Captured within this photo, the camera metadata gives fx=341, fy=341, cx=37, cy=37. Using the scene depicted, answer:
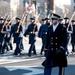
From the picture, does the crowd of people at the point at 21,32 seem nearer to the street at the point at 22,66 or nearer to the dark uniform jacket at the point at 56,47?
the street at the point at 22,66

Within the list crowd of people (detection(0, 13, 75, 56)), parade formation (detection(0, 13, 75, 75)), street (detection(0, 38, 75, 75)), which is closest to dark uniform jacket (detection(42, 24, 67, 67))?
parade formation (detection(0, 13, 75, 75))

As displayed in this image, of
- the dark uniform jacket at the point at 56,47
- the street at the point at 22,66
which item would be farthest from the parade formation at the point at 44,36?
the street at the point at 22,66

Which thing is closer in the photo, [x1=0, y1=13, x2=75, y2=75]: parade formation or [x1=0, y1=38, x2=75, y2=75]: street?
[x1=0, y1=13, x2=75, y2=75]: parade formation

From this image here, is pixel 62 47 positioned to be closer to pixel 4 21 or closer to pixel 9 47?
pixel 4 21

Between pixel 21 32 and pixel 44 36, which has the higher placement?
pixel 21 32

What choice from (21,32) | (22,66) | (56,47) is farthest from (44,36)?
(56,47)

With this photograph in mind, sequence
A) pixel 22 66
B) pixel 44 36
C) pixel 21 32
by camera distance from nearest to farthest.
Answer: pixel 22 66 → pixel 21 32 → pixel 44 36

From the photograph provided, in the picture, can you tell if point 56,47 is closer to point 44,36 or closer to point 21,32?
point 21,32

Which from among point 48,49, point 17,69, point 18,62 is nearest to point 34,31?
point 18,62

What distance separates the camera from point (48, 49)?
354 inches

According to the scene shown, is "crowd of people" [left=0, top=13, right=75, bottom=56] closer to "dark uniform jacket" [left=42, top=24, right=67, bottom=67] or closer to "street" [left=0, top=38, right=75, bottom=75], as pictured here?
"street" [left=0, top=38, right=75, bottom=75]

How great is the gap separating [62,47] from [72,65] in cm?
403

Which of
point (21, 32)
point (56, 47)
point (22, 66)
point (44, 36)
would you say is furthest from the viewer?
point (44, 36)

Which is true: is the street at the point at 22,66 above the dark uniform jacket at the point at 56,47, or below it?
below
